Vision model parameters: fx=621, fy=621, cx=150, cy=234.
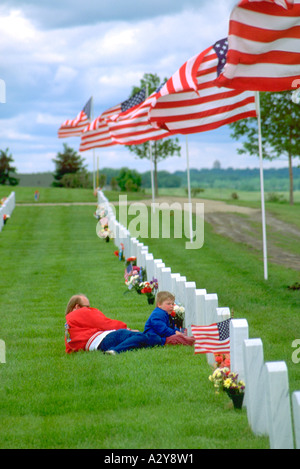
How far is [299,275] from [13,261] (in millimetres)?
8745

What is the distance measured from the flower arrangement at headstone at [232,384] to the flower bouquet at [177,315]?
2.82 meters

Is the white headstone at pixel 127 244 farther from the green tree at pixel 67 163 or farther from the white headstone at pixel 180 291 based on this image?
the green tree at pixel 67 163

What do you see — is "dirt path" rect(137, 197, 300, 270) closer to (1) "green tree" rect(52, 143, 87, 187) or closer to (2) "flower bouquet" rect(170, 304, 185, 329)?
(2) "flower bouquet" rect(170, 304, 185, 329)

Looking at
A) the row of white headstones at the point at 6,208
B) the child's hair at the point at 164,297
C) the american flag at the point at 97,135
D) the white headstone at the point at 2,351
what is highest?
the american flag at the point at 97,135

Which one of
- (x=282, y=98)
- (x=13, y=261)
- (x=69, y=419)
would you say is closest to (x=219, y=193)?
(x=282, y=98)

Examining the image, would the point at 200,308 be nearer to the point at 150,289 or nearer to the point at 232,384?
the point at 232,384

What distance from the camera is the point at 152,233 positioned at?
2278 centimetres

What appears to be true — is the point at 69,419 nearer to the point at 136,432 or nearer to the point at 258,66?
the point at 136,432

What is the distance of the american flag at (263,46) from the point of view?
8695 millimetres

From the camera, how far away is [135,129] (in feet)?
63.9

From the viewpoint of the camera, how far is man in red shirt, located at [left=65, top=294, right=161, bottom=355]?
8.08 meters

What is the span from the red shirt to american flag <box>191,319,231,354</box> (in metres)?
2.09

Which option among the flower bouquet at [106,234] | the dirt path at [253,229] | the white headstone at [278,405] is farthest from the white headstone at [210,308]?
the flower bouquet at [106,234]

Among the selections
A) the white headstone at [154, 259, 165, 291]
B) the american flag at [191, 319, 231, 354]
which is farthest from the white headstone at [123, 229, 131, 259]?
the american flag at [191, 319, 231, 354]
